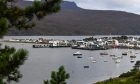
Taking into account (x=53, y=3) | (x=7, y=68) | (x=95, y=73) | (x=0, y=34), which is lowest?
(x=95, y=73)

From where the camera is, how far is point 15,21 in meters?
9.39

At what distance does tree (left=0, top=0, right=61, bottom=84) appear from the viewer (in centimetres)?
798

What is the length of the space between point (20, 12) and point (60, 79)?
4.62 metres

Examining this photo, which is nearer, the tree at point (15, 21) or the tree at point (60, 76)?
the tree at point (15, 21)

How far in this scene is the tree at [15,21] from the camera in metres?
7.98

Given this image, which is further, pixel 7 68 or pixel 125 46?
pixel 125 46

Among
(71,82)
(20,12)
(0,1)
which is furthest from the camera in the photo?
(71,82)

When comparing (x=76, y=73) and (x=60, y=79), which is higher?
(x=60, y=79)

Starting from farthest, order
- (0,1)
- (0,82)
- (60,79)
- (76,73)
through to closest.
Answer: (76,73) → (60,79) → (0,1) → (0,82)

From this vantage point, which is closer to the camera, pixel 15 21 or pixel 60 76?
pixel 15 21

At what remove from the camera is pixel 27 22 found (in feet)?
31.1

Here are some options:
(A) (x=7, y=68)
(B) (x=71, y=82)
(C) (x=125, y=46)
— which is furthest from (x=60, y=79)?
(C) (x=125, y=46)

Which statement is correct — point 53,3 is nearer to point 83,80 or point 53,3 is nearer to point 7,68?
point 7,68

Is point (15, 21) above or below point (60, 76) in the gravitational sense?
above
